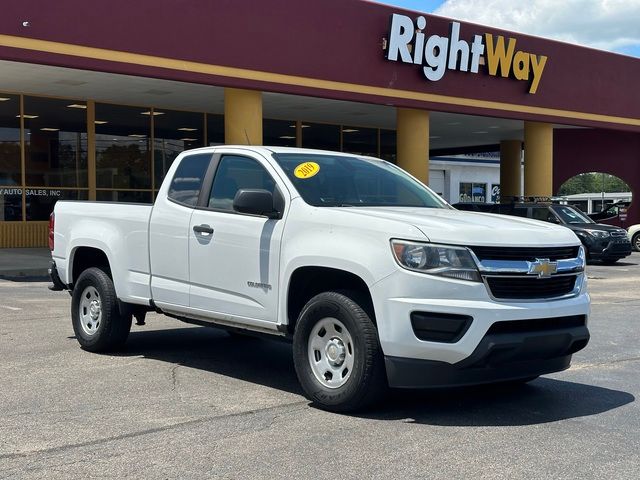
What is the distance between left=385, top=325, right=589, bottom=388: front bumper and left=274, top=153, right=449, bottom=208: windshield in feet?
5.07

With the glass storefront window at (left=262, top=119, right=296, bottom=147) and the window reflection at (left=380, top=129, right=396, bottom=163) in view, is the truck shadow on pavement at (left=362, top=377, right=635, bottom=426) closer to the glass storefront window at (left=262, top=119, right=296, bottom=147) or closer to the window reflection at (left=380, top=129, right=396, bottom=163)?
the glass storefront window at (left=262, top=119, right=296, bottom=147)

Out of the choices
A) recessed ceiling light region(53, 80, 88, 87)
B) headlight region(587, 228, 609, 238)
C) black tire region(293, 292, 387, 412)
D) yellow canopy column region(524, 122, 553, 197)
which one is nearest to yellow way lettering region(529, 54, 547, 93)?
yellow canopy column region(524, 122, 553, 197)

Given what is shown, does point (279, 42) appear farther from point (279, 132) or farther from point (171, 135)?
point (279, 132)

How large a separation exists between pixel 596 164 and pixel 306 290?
1165 inches

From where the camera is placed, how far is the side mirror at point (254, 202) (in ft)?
20.7

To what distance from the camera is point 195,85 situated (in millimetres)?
20438

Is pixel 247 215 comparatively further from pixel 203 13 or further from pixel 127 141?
pixel 127 141

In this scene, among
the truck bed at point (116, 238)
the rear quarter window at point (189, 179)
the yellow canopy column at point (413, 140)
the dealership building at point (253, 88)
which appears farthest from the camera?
the yellow canopy column at point (413, 140)

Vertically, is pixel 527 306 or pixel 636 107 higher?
pixel 636 107

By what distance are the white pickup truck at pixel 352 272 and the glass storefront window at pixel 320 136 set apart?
888 inches

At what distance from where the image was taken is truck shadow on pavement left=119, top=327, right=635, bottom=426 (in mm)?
5906

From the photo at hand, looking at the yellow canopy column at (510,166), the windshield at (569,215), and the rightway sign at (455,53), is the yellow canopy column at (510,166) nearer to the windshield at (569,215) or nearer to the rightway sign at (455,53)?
the rightway sign at (455,53)

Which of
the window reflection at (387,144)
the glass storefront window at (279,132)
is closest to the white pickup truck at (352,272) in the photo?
the glass storefront window at (279,132)

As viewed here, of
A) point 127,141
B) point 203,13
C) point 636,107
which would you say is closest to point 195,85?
point 203,13
